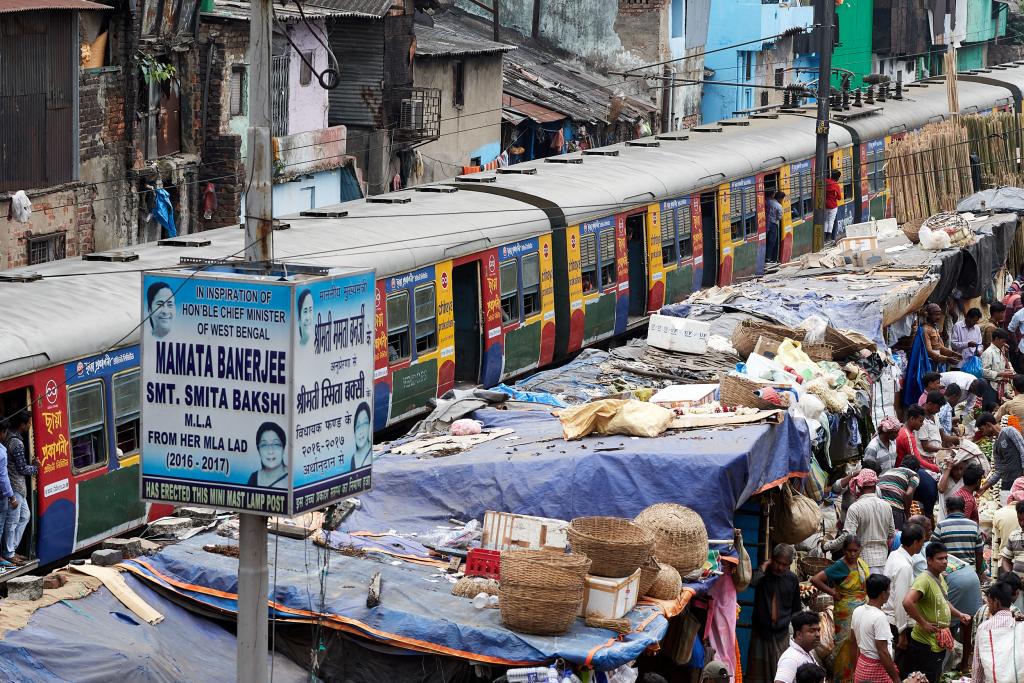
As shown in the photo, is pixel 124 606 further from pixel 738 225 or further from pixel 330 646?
pixel 738 225

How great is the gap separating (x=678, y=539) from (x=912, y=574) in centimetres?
203

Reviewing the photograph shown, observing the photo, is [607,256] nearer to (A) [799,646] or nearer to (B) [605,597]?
(A) [799,646]

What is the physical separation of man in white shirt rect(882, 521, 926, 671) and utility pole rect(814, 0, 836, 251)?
13710 millimetres

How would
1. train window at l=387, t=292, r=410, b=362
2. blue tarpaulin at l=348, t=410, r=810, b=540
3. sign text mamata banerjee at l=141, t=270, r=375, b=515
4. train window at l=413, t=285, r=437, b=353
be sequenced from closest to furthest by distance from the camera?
1. sign text mamata banerjee at l=141, t=270, r=375, b=515
2. blue tarpaulin at l=348, t=410, r=810, b=540
3. train window at l=387, t=292, r=410, b=362
4. train window at l=413, t=285, r=437, b=353

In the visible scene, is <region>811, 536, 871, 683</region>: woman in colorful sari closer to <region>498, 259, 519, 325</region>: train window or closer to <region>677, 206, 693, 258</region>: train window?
<region>498, 259, 519, 325</region>: train window

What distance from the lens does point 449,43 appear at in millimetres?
33000

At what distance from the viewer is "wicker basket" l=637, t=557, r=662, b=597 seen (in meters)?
9.35

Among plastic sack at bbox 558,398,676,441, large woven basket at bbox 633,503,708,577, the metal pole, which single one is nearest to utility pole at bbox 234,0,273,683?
the metal pole

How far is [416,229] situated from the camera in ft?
53.9

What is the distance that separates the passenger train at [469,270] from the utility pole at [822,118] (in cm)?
46

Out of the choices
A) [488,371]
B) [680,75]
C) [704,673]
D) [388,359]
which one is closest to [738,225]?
[488,371]

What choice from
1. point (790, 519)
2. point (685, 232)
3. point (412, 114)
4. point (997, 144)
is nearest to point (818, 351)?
point (790, 519)

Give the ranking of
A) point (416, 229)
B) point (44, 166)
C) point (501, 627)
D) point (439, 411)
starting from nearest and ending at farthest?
point (501, 627)
point (439, 411)
point (416, 229)
point (44, 166)

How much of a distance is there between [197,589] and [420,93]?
74.9 ft
